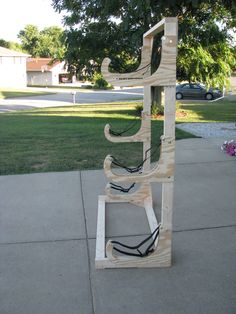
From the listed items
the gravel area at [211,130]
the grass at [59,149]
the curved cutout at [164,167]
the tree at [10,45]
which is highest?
the tree at [10,45]

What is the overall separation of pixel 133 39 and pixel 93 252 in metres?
9.64

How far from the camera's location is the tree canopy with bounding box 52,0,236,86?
1311cm

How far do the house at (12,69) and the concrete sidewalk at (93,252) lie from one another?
2258 inches

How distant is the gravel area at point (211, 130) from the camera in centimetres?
1047

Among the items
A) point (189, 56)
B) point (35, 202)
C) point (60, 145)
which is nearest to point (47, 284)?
Result: point (35, 202)

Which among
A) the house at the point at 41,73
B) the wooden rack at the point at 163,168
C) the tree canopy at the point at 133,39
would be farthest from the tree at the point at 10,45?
the wooden rack at the point at 163,168

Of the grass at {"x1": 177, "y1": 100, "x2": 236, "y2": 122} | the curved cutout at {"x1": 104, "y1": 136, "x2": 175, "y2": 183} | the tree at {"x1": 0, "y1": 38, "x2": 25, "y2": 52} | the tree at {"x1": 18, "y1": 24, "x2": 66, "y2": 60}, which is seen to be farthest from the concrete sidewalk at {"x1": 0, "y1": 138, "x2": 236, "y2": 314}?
the tree at {"x1": 18, "y1": 24, "x2": 66, "y2": 60}

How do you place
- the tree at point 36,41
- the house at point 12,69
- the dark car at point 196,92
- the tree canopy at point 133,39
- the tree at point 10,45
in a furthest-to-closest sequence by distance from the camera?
the tree at point 36,41 < the tree at point 10,45 < the house at point 12,69 < the dark car at point 196,92 < the tree canopy at point 133,39

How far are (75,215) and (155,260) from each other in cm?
147

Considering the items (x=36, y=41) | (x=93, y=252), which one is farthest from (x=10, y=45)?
(x=93, y=252)

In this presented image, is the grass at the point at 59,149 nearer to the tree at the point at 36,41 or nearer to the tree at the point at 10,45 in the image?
the tree at the point at 10,45

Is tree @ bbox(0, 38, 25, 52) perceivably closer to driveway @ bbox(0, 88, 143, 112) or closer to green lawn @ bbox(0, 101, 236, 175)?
driveway @ bbox(0, 88, 143, 112)

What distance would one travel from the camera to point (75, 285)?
10.3 feet

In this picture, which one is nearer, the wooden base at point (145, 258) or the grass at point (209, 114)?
the wooden base at point (145, 258)
